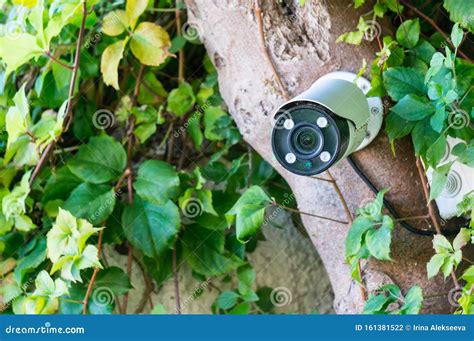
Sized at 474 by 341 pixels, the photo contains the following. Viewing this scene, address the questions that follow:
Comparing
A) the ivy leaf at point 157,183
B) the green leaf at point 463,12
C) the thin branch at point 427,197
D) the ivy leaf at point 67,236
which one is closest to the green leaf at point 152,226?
the ivy leaf at point 157,183

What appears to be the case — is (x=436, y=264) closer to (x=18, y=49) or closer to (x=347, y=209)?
(x=347, y=209)

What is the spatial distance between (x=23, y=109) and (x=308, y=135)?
0.47 meters

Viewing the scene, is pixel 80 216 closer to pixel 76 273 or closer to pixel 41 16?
pixel 76 273

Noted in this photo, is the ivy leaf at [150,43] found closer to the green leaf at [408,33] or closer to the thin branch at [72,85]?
the thin branch at [72,85]

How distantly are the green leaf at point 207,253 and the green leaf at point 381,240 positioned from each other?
39 cm

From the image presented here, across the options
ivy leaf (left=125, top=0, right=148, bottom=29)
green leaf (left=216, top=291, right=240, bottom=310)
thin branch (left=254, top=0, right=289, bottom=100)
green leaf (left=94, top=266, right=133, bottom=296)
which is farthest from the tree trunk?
green leaf (left=94, top=266, right=133, bottom=296)

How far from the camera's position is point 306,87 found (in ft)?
3.34

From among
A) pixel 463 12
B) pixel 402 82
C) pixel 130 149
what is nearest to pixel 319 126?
pixel 402 82

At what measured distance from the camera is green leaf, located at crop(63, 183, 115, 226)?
3.86 ft

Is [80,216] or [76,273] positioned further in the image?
[80,216]

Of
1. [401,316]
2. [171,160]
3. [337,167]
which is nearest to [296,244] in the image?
[171,160]

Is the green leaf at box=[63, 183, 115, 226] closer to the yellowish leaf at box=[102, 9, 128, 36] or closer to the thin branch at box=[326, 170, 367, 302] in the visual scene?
the yellowish leaf at box=[102, 9, 128, 36]

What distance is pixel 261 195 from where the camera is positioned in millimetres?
1000

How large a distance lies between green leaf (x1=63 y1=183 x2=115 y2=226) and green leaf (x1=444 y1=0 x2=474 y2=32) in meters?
0.60
